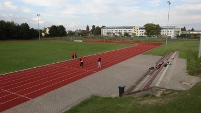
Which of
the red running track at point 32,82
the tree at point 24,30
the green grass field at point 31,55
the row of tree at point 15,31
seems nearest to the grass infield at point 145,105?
the red running track at point 32,82

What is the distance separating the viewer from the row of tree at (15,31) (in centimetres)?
7762

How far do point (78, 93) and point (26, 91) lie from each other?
3.51m

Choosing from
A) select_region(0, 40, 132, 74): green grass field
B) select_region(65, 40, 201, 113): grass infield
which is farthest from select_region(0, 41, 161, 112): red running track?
select_region(65, 40, 201, 113): grass infield

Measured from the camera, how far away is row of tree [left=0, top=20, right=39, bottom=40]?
77.6 m

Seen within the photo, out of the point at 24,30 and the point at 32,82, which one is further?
the point at 24,30

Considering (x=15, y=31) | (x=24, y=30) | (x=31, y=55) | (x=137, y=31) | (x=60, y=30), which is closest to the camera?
(x=31, y=55)

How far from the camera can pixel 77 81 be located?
17.4m

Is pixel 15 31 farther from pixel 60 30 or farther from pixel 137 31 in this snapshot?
pixel 137 31

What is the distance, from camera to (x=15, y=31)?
83062 millimetres

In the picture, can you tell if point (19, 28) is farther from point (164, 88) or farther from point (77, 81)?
point (164, 88)

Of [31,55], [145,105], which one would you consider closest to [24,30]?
[31,55]

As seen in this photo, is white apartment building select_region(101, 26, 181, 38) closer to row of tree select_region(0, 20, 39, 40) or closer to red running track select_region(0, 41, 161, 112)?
row of tree select_region(0, 20, 39, 40)

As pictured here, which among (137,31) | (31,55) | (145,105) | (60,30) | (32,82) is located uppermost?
(137,31)

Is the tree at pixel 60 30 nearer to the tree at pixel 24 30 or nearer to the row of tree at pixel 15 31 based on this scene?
the row of tree at pixel 15 31
